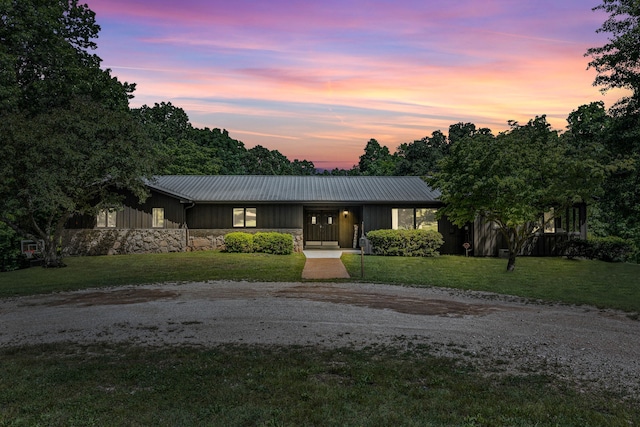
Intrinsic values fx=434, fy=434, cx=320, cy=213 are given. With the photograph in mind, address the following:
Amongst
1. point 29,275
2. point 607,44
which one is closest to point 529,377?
point 29,275

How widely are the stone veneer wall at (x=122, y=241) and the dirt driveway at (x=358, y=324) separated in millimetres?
11466

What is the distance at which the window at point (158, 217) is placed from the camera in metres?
23.5

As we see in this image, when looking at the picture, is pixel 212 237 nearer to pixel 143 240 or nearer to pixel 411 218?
pixel 143 240

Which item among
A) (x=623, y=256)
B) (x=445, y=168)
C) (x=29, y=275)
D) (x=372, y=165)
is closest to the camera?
(x=29, y=275)

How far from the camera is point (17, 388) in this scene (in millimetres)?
5004

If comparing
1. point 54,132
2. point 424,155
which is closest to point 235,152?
point 424,155

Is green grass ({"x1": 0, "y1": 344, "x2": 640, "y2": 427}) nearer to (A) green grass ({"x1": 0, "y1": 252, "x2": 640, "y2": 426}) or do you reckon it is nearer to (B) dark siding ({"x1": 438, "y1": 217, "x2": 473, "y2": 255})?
(A) green grass ({"x1": 0, "y1": 252, "x2": 640, "y2": 426})

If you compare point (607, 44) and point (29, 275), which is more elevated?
point (607, 44)

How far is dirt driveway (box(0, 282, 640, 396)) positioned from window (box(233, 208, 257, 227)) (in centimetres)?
1228

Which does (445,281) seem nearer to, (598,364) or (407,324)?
(407,324)

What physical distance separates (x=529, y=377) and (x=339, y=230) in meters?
20.6

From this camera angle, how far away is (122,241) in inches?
911

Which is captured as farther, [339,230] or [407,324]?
[339,230]

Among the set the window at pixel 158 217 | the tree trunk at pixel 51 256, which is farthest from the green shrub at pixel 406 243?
the tree trunk at pixel 51 256
